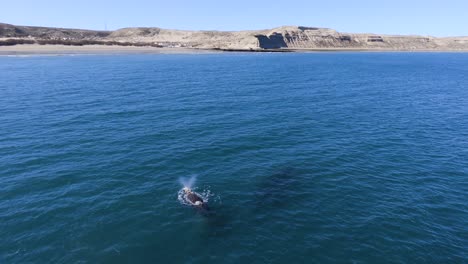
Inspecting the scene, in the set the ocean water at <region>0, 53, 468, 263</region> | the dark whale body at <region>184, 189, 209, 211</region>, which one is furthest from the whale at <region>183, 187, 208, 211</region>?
the ocean water at <region>0, 53, 468, 263</region>

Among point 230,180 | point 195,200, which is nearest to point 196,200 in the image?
point 195,200

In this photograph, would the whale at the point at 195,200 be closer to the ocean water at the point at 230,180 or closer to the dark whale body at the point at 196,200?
the dark whale body at the point at 196,200

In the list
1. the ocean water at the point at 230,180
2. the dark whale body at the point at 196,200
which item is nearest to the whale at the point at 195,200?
the dark whale body at the point at 196,200

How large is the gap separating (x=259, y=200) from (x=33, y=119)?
44512 mm

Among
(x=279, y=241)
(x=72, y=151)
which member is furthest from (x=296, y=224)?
(x=72, y=151)

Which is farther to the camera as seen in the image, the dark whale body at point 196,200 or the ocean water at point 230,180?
the dark whale body at point 196,200

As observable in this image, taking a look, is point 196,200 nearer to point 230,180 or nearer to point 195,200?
point 195,200

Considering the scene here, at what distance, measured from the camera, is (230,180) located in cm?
3316

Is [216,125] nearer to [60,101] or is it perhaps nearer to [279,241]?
[279,241]

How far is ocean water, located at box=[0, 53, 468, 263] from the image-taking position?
75.2 feet

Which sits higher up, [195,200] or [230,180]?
[230,180]

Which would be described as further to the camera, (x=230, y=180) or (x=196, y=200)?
(x=230, y=180)

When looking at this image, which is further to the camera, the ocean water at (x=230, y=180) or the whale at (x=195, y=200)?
the whale at (x=195, y=200)

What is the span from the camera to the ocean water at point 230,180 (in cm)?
2292
